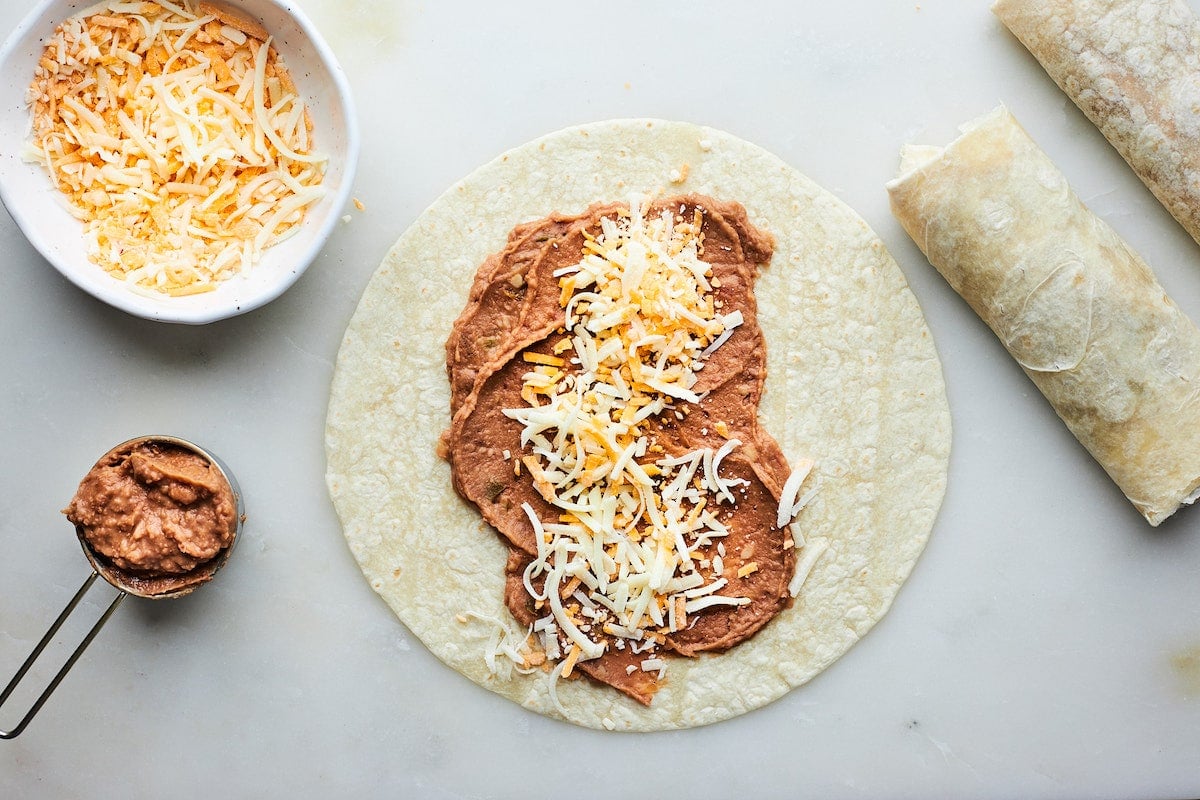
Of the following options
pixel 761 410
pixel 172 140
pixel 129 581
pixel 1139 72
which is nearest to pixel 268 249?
pixel 172 140

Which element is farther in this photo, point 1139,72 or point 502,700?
point 502,700

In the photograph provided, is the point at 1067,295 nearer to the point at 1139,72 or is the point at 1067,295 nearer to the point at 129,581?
the point at 1139,72

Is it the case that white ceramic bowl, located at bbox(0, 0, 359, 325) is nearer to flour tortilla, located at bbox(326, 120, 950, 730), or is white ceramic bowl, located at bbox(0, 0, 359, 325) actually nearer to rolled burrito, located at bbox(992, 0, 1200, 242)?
flour tortilla, located at bbox(326, 120, 950, 730)

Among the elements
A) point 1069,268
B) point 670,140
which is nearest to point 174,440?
point 670,140

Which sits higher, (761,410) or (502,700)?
(761,410)

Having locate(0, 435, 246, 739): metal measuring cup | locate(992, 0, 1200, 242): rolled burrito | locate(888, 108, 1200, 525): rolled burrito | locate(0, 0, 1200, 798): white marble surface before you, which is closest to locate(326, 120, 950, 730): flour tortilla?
locate(0, 0, 1200, 798): white marble surface

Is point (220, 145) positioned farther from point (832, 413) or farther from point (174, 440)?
point (832, 413)
